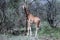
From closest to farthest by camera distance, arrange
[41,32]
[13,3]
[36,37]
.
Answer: [36,37]
[41,32]
[13,3]

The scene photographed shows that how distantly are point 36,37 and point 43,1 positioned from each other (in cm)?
289

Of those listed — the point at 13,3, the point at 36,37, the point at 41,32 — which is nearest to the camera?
the point at 36,37

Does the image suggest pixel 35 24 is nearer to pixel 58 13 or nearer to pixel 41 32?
pixel 41 32

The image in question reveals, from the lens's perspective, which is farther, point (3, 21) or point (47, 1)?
point (47, 1)

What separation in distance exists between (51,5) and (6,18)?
8.22ft

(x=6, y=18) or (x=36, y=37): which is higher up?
(x=6, y=18)

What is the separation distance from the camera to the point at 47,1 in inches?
521

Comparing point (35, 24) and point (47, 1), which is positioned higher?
point (47, 1)

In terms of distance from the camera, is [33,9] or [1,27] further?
[33,9]

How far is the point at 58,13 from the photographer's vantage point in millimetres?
13078

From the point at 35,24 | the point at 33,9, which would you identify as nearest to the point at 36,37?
the point at 35,24

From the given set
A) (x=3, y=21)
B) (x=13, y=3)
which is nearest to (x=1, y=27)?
(x=3, y=21)

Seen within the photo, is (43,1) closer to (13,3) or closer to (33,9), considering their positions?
(33,9)

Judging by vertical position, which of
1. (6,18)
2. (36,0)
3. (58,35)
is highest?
(36,0)
